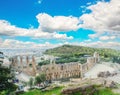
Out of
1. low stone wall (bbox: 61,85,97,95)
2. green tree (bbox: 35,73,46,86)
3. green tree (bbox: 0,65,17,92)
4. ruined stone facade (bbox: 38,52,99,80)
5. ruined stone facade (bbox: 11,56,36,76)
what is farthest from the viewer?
ruined stone facade (bbox: 38,52,99,80)

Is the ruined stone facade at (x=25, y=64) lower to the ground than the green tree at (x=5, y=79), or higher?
lower

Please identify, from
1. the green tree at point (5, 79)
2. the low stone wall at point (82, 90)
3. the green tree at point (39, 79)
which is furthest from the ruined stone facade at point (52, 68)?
the green tree at point (5, 79)

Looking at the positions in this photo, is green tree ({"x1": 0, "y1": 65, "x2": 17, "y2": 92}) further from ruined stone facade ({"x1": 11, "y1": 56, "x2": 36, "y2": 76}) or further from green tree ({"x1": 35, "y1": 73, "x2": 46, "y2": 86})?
ruined stone facade ({"x1": 11, "y1": 56, "x2": 36, "y2": 76})

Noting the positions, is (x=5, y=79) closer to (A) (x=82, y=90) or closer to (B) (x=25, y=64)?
(A) (x=82, y=90)

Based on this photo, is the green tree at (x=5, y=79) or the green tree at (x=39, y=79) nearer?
the green tree at (x=5, y=79)

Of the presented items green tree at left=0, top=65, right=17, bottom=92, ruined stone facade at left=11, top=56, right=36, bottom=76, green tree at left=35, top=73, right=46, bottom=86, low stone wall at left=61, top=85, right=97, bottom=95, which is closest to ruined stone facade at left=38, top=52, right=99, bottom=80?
ruined stone facade at left=11, top=56, right=36, bottom=76

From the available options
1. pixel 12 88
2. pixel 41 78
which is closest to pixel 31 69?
pixel 41 78

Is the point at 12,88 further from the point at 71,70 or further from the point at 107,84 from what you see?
the point at 71,70

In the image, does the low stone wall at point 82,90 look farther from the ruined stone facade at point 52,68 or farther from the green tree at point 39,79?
the ruined stone facade at point 52,68

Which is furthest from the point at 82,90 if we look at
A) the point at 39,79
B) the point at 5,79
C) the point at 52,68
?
the point at 52,68
